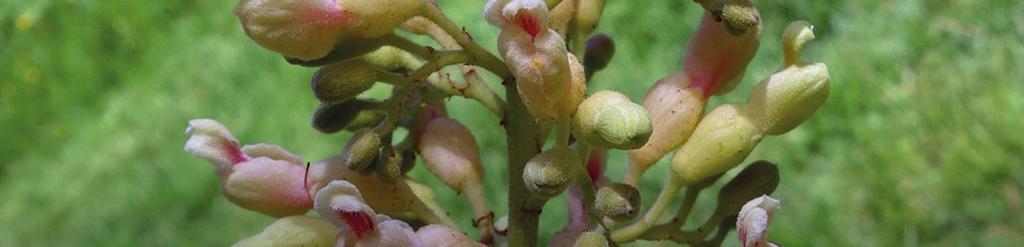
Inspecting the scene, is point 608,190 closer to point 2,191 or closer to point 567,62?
point 567,62

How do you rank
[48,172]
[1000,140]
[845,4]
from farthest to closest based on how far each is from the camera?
[48,172]
[845,4]
[1000,140]

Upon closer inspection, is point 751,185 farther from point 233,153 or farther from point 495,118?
point 495,118

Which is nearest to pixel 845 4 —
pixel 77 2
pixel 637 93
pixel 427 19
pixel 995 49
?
pixel 995 49

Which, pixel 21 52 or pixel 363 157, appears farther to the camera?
pixel 21 52

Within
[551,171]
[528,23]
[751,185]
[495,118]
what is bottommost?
[495,118]

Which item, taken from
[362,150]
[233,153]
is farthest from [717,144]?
[233,153]

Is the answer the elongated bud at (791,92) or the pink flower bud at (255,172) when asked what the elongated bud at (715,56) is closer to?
the elongated bud at (791,92)

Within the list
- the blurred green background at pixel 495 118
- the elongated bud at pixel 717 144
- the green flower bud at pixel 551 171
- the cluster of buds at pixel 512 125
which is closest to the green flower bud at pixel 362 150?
the cluster of buds at pixel 512 125
